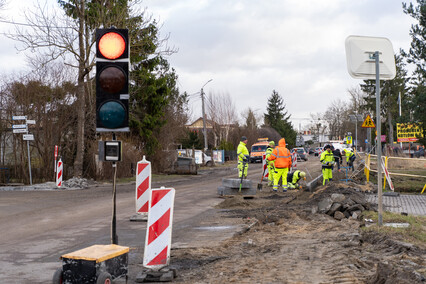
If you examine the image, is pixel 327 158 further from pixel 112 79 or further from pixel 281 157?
pixel 112 79

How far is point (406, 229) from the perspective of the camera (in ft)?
28.2

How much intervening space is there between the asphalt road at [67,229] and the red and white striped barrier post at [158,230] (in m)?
0.42

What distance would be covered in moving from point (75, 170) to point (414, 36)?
1901 centimetres

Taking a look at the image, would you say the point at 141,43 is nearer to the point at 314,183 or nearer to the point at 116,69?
the point at 314,183

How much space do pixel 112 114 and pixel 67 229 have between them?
524 cm

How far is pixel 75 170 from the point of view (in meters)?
26.1

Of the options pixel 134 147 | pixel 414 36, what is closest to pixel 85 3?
pixel 134 147

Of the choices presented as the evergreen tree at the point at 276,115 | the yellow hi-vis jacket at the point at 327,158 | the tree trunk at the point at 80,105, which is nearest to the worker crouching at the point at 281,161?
the yellow hi-vis jacket at the point at 327,158

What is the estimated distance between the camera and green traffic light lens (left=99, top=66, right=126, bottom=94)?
21.6 ft

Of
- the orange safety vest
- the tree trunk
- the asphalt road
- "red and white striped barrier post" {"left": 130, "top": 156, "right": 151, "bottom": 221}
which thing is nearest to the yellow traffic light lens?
the asphalt road

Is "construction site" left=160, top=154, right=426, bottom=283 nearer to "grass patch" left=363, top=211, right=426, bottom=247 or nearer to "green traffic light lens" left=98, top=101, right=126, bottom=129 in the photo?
"grass patch" left=363, top=211, right=426, bottom=247

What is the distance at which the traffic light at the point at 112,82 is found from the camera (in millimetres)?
6574

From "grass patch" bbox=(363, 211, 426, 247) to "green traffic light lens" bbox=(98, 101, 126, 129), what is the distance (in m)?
4.49

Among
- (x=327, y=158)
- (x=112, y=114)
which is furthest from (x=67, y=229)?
(x=327, y=158)
